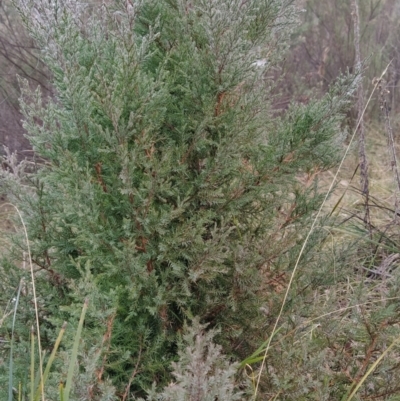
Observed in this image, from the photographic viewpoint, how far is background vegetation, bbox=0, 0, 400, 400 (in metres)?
1.76

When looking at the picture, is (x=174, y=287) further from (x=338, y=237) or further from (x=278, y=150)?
(x=338, y=237)

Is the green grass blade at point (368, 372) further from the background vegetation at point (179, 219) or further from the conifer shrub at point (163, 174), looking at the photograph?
the conifer shrub at point (163, 174)

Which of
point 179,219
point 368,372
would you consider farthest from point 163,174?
point 368,372

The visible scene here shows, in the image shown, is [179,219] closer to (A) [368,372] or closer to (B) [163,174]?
(B) [163,174]

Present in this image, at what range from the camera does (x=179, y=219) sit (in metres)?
1.94

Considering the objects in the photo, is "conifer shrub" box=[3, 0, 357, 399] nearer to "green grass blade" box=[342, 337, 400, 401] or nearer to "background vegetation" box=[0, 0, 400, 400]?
"background vegetation" box=[0, 0, 400, 400]

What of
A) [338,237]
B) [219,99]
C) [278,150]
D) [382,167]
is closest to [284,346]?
[278,150]

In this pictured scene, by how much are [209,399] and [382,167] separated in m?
4.90

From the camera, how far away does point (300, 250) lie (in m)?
2.16

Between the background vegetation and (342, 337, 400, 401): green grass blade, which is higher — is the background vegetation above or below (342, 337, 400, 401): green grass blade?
above

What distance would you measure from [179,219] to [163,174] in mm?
192

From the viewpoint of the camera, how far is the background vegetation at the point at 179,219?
176 cm

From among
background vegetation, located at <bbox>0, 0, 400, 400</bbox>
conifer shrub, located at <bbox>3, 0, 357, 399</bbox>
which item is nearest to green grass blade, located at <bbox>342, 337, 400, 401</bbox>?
background vegetation, located at <bbox>0, 0, 400, 400</bbox>

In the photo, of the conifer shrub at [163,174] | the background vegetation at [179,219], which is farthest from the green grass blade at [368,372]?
the conifer shrub at [163,174]
